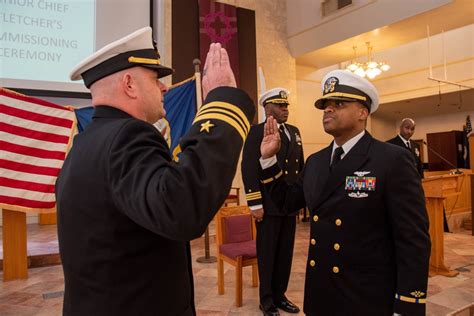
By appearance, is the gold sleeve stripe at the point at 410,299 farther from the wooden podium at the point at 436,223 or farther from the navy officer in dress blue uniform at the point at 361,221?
the wooden podium at the point at 436,223

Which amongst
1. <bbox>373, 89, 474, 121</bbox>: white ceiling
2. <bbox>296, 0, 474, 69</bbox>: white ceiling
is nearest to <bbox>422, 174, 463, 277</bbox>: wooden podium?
<bbox>296, 0, 474, 69</bbox>: white ceiling

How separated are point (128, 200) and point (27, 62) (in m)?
5.39

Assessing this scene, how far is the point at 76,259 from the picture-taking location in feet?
2.88

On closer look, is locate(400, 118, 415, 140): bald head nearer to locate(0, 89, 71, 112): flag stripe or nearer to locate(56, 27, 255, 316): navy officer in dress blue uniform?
locate(0, 89, 71, 112): flag stripe

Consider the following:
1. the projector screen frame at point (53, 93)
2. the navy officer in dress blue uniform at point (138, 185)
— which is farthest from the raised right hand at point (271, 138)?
the projector screen frame at point (53, 93)

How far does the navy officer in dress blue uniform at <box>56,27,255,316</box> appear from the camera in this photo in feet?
2.24

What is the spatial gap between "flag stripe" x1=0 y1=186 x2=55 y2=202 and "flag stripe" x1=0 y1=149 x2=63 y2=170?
0.29 metres

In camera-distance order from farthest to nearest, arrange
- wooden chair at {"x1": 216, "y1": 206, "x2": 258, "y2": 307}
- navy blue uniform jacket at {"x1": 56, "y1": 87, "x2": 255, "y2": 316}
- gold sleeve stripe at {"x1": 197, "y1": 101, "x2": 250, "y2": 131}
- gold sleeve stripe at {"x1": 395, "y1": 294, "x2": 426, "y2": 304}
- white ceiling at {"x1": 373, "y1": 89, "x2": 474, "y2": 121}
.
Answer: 1. white ceiling at {"x1": 373, "y1": 89, "x2": 474, "y2": 121}
2. wooden chair at {"x1": 216, "y1": 206, "x2": 258, "y2": 307}
3. gold sleeve stripe at {"x1": 395, "y1": 294, "x2": 426, "y2": 304}
4. gold sleeve stripe at {"x1": 197, "y1": 101, "x2": 250, "y2": 131}
5. navy blue uniform jacket at {"x1": 56, "y1": 87, "x2": 255, "y2": 316}

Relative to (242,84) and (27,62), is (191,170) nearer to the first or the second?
(27,62)

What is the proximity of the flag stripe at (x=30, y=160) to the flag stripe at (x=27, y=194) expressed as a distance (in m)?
0.29

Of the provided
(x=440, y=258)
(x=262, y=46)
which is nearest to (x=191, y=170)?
(x=440, y=258)

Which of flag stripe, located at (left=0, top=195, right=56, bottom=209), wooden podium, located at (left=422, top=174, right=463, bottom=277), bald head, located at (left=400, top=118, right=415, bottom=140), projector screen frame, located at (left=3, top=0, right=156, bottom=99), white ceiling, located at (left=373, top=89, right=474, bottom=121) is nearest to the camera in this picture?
flag stripe, located at (left=0, top=195, right=56, bottom=209)

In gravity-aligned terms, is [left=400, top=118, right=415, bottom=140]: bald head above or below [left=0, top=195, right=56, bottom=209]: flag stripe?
above

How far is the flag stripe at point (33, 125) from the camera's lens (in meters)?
3.62
